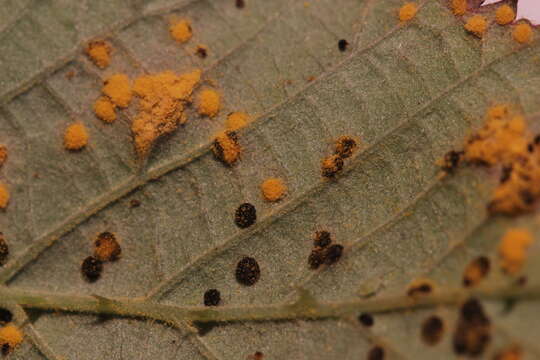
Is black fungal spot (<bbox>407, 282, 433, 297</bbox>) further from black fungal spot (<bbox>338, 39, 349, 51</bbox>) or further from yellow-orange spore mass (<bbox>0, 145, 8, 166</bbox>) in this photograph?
yellow-orange spore mass (<bbox>0, 145, 8, 166</bbox>)

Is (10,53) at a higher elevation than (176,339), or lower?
higher

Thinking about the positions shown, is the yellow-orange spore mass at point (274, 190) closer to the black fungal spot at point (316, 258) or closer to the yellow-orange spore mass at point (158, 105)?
the black fungal spot at point (316, 258)

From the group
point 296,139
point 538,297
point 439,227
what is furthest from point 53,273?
point 538,297

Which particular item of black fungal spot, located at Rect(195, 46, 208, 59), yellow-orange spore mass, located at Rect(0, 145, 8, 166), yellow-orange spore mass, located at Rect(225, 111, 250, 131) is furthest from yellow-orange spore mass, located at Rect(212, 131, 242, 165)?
yellow-orange spore mass, located at Rect(0, 145, 8, 166)

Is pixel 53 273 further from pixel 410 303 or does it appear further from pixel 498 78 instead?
pixel 498 78

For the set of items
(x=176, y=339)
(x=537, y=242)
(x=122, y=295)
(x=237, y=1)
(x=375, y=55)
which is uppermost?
(x=237, y=1)

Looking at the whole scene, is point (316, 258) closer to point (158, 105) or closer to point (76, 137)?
point (158, 105)

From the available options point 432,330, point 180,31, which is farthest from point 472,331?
point 180,31
